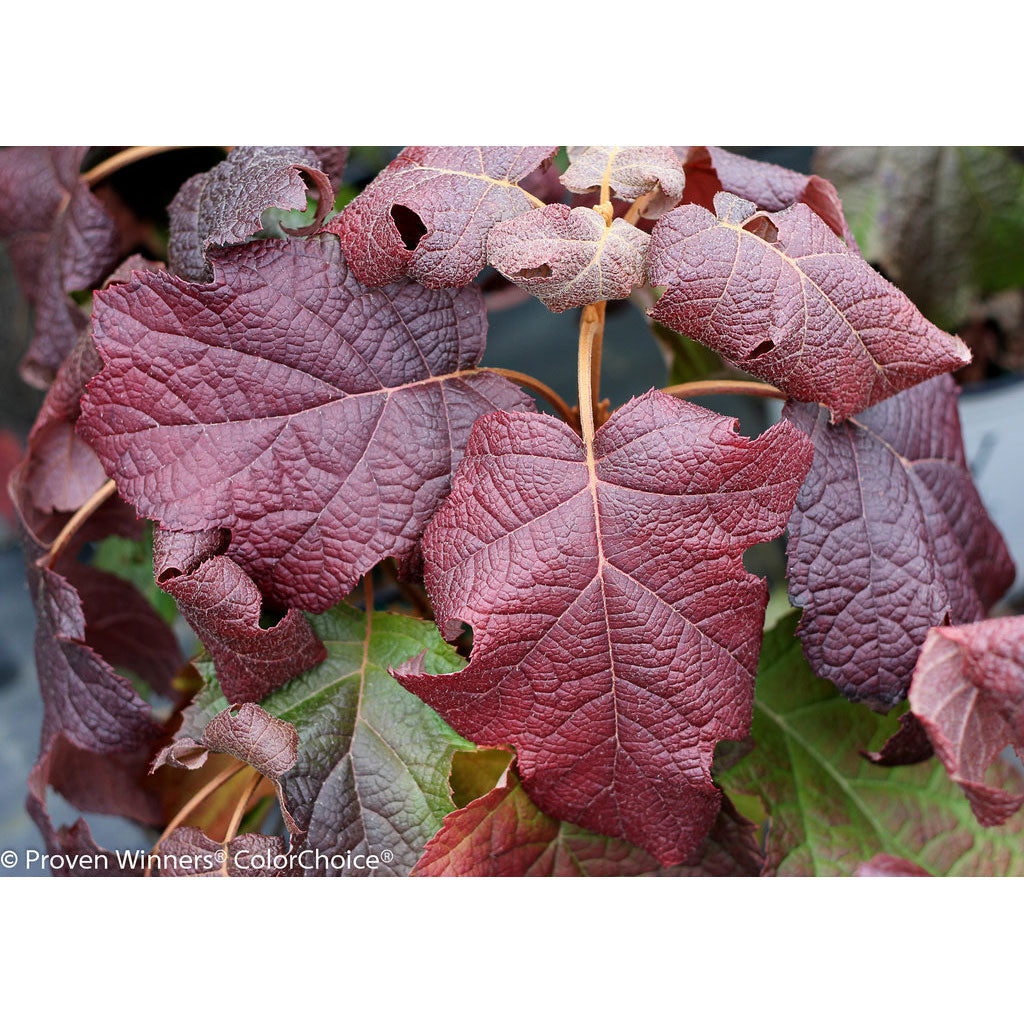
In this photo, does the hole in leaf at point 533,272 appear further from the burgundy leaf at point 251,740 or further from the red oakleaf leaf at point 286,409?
the burgundy leaf at point 251,740

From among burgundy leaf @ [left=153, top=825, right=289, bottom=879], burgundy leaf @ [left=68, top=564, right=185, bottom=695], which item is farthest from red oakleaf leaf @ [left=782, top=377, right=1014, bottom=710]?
burgundy leaf @ [left=68, top=564, right=185, bottom=695]

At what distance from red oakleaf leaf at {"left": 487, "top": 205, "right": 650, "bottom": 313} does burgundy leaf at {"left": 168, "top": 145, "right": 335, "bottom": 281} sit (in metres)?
0.13

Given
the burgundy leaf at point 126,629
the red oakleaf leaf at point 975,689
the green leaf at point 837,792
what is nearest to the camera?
the red oakleaf leaf at point 975,689

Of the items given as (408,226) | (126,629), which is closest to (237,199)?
(408,226)

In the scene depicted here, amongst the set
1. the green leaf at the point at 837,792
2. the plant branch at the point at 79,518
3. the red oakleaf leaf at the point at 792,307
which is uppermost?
the red oakleaf leaf at the point at 792,307

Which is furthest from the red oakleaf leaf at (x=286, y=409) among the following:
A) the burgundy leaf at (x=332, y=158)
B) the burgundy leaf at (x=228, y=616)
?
the burgundy leaf at (x=332, y=158)

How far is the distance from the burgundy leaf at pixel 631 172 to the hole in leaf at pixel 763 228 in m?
0.05

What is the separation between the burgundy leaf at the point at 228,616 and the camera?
1.63 feet

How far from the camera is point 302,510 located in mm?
521

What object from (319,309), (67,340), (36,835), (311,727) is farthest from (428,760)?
(36,835)

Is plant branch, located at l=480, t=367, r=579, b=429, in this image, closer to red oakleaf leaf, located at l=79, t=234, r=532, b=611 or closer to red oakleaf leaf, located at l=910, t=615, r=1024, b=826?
red oakleaf leaf, located at l=79, t=234, r=532, b=611

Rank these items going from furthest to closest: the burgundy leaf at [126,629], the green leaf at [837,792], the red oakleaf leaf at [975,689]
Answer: the burgundy leaf at [126,629] → the green leaf at [837,792] → the red oakleaf leaf at [975,689]

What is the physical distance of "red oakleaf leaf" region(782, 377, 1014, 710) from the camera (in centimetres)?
53
